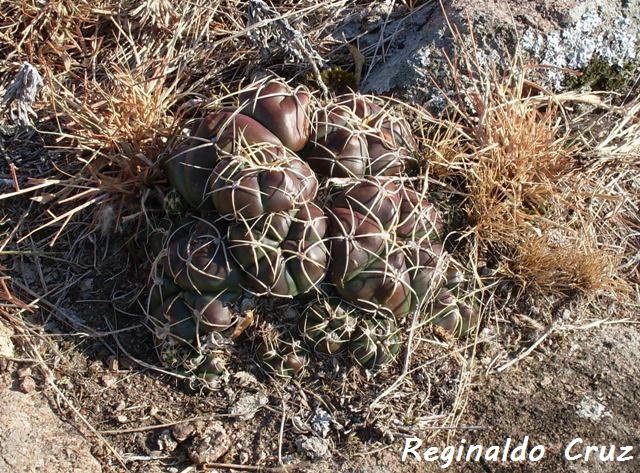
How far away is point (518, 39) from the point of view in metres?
3.27

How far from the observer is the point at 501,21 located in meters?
3.36

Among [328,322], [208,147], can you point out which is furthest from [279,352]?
[208,147]

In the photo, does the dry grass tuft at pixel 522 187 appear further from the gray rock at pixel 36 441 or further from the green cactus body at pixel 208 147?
the gray rock at pixel 36 441

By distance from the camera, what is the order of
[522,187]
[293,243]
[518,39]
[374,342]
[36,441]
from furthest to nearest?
[518,39]
[522,187]
[374,342]
[293,243]
[36,441]

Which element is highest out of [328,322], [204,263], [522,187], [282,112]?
[282,112]

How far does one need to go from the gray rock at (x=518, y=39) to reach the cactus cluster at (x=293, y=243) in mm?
631

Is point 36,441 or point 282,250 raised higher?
point 282,250

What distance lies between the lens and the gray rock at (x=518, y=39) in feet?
11.0

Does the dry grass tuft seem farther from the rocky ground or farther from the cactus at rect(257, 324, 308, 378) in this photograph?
the cactus at rect(257, 324, 308, 378)

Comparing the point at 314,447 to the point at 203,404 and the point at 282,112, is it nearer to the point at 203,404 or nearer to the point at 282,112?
the point at 203,404

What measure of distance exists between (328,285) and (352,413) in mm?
465

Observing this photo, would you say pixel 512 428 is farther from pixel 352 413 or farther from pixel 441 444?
pixel 352 413

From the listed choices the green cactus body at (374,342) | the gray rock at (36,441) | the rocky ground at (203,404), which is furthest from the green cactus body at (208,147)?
the gray rock at (36,441)

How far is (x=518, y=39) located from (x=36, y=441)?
2428mm
